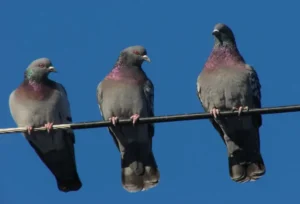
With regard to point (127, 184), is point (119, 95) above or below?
above

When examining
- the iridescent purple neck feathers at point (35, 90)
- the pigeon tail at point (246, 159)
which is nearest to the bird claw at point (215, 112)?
the pigeon tail at point (246, 159)

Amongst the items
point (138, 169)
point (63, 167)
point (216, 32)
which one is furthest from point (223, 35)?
point (63, 167)

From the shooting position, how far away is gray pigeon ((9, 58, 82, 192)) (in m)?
17.0

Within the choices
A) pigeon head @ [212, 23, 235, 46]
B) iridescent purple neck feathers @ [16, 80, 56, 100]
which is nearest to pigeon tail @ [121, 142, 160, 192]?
iridescent purple neck feathers @ [16, 80, 56, 100]

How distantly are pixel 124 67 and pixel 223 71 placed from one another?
1.91 meters

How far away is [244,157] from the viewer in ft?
56.6

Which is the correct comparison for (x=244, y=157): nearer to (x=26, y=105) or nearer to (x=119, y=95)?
(x=119, y=95)

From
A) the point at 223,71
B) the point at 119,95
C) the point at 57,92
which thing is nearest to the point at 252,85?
the point at 223,71

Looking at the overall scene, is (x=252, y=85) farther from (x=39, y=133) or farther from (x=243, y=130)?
(x=39, y=133)

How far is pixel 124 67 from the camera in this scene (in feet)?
58.0

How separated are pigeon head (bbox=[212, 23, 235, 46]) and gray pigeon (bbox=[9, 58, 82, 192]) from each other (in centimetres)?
305

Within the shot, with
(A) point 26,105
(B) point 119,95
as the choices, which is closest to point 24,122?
(A) point 26,105

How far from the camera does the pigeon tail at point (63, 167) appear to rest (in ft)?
57.4

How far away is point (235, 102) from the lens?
16812mm
